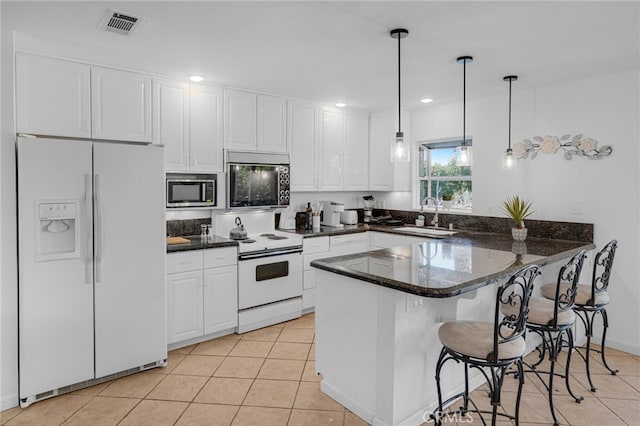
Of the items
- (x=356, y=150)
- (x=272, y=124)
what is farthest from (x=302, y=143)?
(x=356, y=150)

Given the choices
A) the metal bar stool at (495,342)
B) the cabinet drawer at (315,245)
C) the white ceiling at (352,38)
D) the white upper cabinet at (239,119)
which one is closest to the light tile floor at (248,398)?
the metal bar stool at (495,342)

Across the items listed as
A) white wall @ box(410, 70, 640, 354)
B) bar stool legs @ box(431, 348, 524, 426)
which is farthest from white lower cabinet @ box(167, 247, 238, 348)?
white wall @ box(410, 70, 640, 354)

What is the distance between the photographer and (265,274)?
4051 millimetres

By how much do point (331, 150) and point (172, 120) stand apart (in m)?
2.06

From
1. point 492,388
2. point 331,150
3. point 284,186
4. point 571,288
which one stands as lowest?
point 492,388

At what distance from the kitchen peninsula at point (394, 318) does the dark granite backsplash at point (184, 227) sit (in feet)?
6.37

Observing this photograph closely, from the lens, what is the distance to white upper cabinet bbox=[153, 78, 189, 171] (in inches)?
144

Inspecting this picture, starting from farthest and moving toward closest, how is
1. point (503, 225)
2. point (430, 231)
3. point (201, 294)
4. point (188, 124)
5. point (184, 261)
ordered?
point (430, 231), point (503, 225), point (188, 124), point (201, 294), point (184, 261)

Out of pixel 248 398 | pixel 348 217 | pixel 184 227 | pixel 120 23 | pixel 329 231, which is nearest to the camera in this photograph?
pixel 120 23

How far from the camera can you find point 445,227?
4.94 meters

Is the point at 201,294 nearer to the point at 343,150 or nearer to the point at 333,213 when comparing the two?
the point at 333,213

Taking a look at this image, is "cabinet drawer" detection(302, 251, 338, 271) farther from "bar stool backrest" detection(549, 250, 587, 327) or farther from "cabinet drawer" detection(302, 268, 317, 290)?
"bar stool backrest" detection(549, 250, 587, 327)

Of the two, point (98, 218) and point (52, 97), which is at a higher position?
point (52, 97)

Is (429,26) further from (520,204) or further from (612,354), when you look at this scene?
(612,354)
